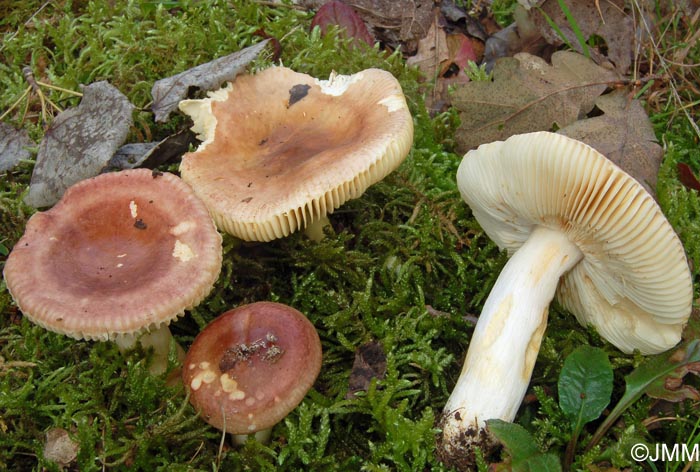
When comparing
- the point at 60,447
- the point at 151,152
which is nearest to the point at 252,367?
the point at 60,447

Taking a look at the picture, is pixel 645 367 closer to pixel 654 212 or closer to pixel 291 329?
pixel 654 212

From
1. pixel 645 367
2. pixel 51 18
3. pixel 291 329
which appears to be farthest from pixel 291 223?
pixel 51 18

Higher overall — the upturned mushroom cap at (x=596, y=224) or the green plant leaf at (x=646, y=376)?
the upturned mushroom cap at (x=596, y=224)

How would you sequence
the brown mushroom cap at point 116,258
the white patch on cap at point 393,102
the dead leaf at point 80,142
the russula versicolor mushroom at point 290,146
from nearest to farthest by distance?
the brown mushroom cap at point 116,258
the russula versicolor mushroom at point 290,146
the white patch on cap at point 393,102
the dead leaf at point 80,142

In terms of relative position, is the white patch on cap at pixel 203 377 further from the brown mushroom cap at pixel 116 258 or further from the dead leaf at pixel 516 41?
the dead leaf at pixel 516 41

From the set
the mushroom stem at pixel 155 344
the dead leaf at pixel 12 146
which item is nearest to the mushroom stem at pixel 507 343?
the mushroom stem at pixel 155 344

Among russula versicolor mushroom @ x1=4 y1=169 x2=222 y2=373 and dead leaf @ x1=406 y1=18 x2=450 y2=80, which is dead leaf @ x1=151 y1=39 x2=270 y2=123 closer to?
russula versicolor mushroom @ x1=4 y1=169 x2=222 y2=373

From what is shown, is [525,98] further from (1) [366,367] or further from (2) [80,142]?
(2) [80,142]
